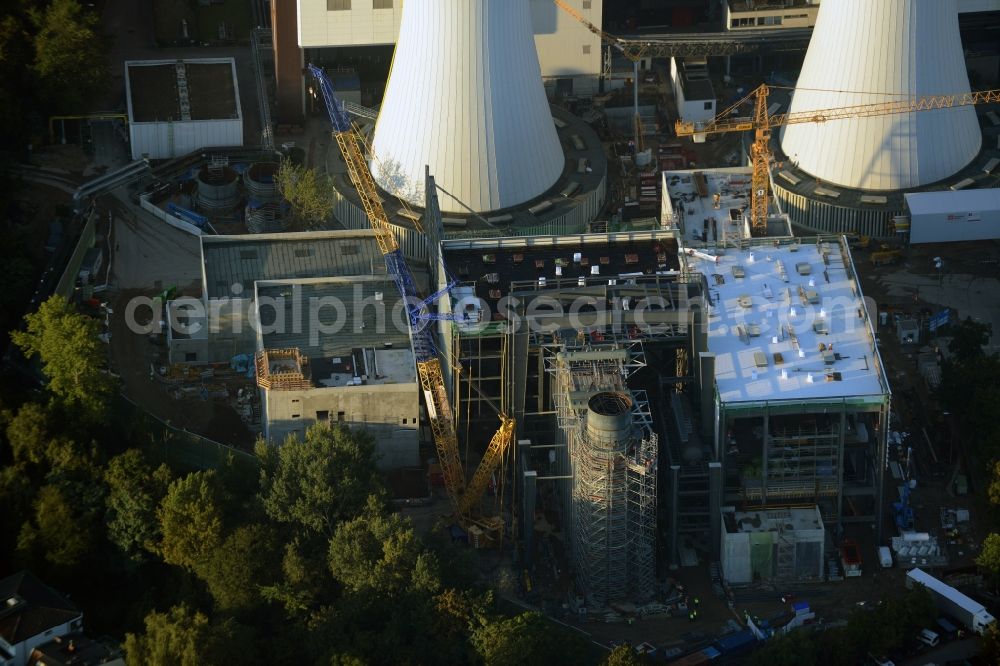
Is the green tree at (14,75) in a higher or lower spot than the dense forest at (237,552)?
higher

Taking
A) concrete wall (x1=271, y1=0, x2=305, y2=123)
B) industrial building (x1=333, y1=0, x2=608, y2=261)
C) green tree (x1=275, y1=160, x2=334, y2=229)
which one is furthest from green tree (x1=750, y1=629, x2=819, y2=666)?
concrete wall (x1=271, y1=0, x2=305, y2=123)

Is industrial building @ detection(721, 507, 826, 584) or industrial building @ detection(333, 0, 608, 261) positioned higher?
industrial building @ detection(333, 0, 608, 261)

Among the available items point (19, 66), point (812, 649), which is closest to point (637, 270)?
point (812, 649)

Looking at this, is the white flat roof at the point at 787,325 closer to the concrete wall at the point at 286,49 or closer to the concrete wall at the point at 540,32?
the concrete wall at the point at 540,32

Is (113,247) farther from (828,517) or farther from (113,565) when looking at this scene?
(828,517)

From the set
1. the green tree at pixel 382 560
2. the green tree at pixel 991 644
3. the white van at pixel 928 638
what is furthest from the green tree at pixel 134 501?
the green tree at pixel 991 644

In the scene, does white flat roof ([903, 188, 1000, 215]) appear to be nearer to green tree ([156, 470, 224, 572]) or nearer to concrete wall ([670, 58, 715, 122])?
concrete wall ([670, 58, 715, 122])
